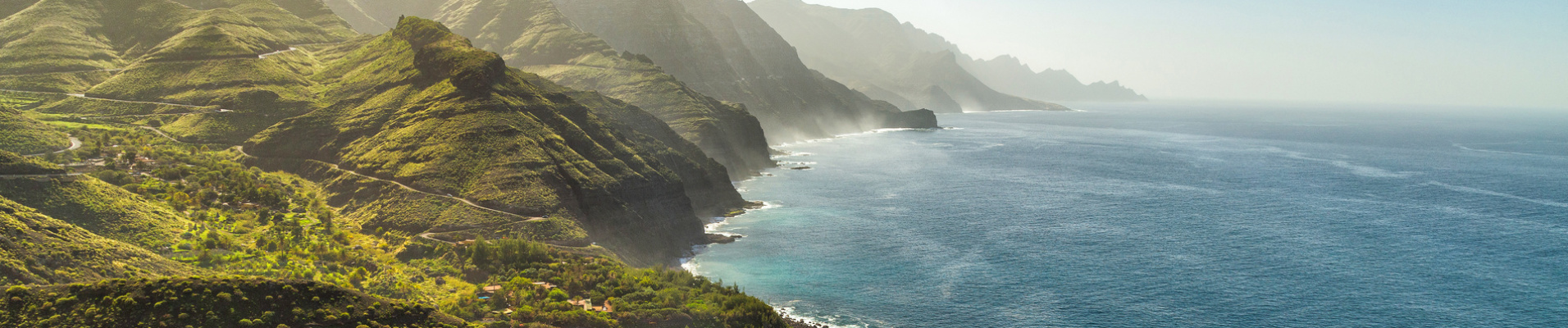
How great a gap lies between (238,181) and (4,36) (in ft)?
308

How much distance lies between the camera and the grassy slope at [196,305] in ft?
165

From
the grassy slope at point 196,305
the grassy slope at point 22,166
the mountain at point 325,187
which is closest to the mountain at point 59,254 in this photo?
the mountain at point 325,187

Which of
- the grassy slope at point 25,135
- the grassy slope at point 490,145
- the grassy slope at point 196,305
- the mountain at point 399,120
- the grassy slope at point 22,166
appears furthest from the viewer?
the grassy slope at point 490,145

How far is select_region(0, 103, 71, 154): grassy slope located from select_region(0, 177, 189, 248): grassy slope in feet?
83.7

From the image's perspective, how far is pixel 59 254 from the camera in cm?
6166

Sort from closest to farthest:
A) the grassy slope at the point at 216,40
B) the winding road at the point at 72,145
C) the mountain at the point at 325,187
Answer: the mountain at the point at 325,187
the winding road at the point at 72,145
the grassy slope at the point at 216,40

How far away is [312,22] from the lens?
199750 mm

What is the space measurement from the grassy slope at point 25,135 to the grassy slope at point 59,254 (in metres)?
41.1

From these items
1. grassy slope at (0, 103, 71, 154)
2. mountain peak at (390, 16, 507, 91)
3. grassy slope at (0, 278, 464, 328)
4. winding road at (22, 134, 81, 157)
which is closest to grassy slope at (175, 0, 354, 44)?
mountain peak at (390, 16, 507, 91)

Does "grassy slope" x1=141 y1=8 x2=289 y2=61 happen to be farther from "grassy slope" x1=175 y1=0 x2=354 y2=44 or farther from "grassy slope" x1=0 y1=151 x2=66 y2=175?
"grassy slope" x1=0 y1=151 x2=66 y2=175

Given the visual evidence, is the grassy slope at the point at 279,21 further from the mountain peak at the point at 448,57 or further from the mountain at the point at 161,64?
the mountain peak at the point at 448,57

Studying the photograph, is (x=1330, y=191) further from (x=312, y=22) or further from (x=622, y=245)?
(x=312, y=22)

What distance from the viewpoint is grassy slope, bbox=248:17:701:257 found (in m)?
106

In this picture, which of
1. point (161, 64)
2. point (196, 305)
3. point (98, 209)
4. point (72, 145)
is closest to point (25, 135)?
point (72, 145)
